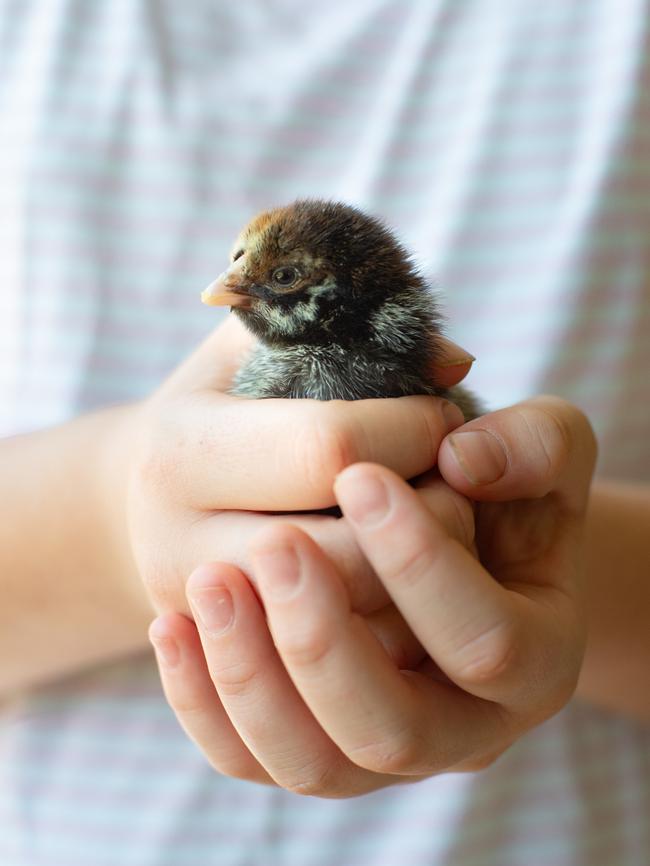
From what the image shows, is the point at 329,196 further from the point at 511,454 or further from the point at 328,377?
the point at 511,454

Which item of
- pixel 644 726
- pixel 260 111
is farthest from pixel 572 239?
pixel 644 726

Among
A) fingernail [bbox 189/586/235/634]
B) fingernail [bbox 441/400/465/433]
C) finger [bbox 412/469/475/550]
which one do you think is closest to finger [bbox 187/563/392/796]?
fingernail [bbox 189/586/235/634]

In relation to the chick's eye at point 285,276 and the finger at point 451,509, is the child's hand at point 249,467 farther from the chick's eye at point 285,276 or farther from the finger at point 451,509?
the chick's eye at point 285,276

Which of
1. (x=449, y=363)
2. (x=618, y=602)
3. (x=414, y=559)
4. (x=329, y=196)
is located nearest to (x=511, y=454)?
(x=449, y=363)

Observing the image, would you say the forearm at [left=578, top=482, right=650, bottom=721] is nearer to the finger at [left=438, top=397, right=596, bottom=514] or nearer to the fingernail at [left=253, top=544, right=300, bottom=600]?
the finger at [left=438, top=397, right=596, bottom=514]

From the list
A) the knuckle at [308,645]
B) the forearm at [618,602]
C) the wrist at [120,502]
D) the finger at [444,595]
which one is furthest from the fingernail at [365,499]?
the forearm at [618,602]

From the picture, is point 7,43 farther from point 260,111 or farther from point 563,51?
point 563,51
